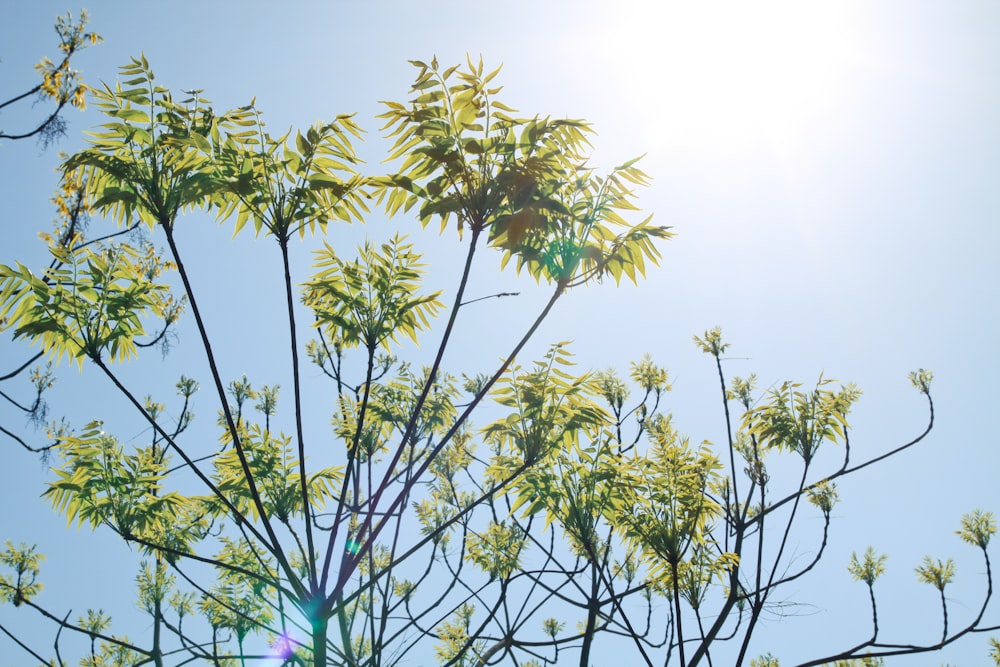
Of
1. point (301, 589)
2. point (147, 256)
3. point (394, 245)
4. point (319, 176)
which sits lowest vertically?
point (301, 589)

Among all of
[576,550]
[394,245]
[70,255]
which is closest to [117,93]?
[70,255]

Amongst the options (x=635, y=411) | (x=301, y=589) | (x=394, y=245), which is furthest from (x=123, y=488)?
(x=635, y=411)

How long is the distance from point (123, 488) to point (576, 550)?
5145 mm

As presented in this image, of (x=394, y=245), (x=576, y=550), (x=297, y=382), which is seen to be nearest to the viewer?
(x=297, y=382)

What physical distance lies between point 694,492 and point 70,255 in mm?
5840

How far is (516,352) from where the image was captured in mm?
4750

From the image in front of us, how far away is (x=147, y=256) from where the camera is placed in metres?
10.6

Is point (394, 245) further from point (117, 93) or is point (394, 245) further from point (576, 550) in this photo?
point (576, 550)

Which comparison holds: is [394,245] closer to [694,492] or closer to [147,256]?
[694,492]

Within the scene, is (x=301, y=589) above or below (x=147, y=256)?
below

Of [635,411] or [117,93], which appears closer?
[117,93]

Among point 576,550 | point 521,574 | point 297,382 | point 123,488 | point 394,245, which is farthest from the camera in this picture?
point 576,550

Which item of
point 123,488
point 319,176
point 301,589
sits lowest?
point 301,589

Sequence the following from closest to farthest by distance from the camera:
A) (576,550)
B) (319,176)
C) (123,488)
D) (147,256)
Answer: (319,176), (123,488), (576,550), (147,256)
